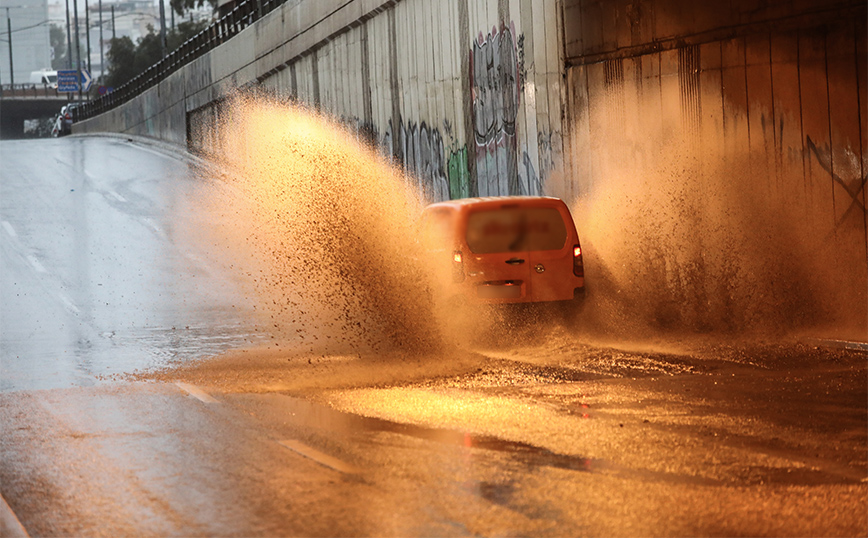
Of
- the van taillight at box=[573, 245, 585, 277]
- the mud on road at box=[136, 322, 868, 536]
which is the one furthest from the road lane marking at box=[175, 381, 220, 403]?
the van taillight at box=[573, 245, 585, 277]

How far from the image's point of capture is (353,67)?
107ft

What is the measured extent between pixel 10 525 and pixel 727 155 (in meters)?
11.7

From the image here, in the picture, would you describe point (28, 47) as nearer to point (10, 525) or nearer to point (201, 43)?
point (201, 43)

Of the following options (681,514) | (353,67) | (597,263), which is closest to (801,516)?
(681,514)

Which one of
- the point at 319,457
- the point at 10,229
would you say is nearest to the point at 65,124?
the point at 10,229

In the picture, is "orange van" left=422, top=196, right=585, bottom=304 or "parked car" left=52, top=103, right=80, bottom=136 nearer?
"orange van" left=422, top=196, right=585, bottom=304

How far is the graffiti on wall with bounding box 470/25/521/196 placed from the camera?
72.4 ft

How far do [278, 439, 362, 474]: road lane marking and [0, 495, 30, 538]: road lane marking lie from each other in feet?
5.79

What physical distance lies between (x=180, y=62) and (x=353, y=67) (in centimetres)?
2309

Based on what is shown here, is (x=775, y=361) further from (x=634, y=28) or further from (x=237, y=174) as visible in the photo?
(x=237, y=174)

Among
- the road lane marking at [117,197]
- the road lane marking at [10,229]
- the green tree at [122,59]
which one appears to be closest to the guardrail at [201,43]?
the road lane marking at [117,197]

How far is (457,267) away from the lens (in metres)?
13.1

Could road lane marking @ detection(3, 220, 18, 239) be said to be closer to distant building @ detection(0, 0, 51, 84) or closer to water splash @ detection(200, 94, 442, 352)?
water splash @ detection(200, 94, 442, 352)

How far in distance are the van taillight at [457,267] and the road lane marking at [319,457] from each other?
5294 mm
